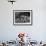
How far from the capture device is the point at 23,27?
503 cm

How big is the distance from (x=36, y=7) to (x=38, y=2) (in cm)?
20

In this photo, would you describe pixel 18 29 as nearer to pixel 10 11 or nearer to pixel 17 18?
pixel 17 18

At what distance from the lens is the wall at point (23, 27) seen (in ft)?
16.4

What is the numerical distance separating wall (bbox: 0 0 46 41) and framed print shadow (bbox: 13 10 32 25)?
0.37 ft

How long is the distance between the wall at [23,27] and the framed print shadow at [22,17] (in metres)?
0.11

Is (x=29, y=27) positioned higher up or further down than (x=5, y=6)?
further down

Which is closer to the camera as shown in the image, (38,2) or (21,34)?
(21,34)

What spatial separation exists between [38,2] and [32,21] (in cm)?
75

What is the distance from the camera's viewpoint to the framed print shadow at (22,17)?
501 cm

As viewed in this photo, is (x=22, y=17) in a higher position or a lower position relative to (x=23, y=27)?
higher

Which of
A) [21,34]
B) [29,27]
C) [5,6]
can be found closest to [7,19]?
[5,6]

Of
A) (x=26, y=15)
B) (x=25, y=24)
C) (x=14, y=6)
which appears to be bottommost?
(x=25, y=24)

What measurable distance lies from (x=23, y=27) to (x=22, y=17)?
380 millimetres

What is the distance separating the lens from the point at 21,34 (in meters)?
3.20
